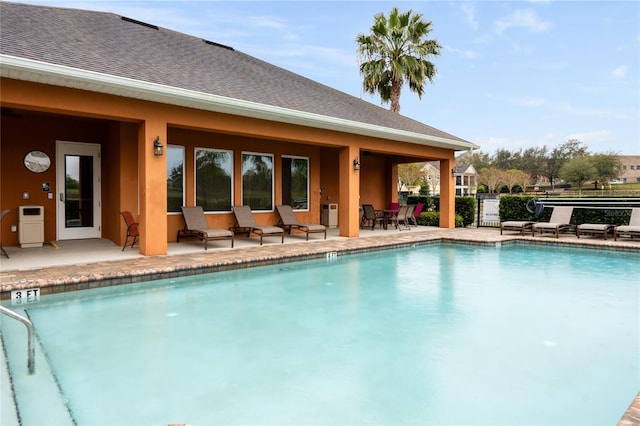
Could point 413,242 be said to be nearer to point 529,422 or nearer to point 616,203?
point 616,203

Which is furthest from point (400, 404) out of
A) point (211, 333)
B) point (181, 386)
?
point (211, 333)

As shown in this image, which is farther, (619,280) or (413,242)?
(413,242)

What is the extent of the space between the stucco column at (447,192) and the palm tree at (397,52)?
661 cm

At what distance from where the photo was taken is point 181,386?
336 centimetres

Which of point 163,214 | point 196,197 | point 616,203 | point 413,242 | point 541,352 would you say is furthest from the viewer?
point 616,203

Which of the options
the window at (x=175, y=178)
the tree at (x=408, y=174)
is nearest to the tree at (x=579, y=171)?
the tree at (x=408, y=174)

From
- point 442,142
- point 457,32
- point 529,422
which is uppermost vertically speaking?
point 457,32

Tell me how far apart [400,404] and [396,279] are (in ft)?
15.3

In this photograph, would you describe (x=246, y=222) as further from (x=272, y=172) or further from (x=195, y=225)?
(x=272, y=172)

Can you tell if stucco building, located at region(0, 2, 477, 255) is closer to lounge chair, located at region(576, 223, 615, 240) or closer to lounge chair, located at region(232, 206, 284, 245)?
lounge chair, located at region(232, 206, 284, 245)

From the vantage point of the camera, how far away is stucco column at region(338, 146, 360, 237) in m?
12.0

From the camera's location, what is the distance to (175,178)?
10.6m

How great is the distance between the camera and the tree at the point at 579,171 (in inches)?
2176

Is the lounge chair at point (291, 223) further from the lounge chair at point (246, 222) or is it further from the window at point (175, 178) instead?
the window at point (175, 178)
